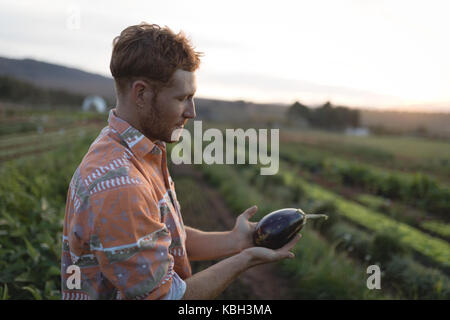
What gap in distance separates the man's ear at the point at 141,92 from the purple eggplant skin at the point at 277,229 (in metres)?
1.30

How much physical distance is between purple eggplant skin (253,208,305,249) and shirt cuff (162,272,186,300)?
0.95 m

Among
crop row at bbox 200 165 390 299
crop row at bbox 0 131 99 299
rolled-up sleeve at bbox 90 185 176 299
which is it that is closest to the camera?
rolled-up sleeve at bbox 90 185 176 299

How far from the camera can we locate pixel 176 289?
5.24ft

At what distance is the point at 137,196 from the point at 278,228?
1.31 meters

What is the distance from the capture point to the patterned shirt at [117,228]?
1.42 meters

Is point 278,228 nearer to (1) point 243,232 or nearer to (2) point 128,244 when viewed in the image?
(1) point 243,232

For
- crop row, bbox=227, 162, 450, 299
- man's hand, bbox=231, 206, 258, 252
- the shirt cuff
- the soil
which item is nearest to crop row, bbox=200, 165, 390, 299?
the soil

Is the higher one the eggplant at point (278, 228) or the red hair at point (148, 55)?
the red hair at point (148, 55)

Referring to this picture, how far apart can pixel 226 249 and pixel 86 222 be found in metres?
1.17

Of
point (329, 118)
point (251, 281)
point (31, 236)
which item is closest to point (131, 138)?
point (31, 236)

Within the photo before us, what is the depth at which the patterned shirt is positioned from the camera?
4.66 ft

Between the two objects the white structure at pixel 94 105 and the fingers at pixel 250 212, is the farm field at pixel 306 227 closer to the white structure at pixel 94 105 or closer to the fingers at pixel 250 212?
the fingers at pixel 250 212

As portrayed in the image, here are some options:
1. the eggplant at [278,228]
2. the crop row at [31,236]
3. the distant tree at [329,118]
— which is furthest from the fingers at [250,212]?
the distant tree at [329,118]

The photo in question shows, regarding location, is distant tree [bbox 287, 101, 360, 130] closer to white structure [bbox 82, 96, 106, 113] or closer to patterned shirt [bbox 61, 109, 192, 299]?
white structure [bbox 82, 96, 106, 113]
